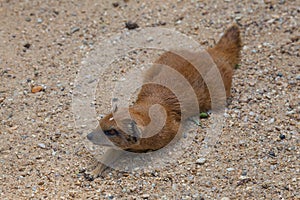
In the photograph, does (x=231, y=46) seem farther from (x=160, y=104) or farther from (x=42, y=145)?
(x=42, y=145)

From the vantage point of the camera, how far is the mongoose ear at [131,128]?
151 inches

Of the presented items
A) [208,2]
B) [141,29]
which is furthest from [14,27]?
[208,2]

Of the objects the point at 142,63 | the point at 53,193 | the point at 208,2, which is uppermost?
the point at 208,2

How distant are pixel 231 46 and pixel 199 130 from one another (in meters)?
0.99

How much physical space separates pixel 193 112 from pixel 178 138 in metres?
0.28

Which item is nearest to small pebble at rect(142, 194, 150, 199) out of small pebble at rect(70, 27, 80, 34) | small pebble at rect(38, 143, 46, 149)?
small pebble at rect(38, 143, 46, 149)

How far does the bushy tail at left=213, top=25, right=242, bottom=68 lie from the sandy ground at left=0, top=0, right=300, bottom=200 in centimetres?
10

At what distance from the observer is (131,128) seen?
3863 mm

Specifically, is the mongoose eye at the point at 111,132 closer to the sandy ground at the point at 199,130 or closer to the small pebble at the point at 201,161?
the sandy ground at the point at 199,130

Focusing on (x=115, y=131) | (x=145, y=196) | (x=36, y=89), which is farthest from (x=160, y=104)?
(x=36, y=89)

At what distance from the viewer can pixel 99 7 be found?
538 cm

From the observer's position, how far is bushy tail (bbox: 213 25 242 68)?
15.4 ft

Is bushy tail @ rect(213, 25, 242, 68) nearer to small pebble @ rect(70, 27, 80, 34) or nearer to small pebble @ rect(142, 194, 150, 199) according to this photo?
small pebble @ rect(70, 27, 80, 34)

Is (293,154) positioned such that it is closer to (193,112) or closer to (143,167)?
(193,112)
